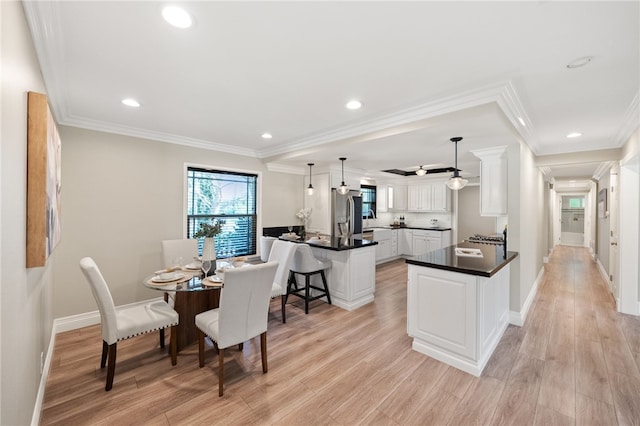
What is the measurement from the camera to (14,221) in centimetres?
127

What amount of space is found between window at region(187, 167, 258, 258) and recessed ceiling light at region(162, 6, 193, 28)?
2.93 metres

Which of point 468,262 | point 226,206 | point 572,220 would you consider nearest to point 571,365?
point 468,262

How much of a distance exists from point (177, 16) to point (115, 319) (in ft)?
7.44

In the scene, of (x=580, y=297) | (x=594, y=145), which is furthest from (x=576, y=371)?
(x=594, y=145)

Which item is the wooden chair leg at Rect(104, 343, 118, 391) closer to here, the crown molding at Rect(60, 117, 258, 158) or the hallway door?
the crown molding at Rect(60, 117, 258, 158)

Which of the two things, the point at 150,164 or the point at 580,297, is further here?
the point at 580,297

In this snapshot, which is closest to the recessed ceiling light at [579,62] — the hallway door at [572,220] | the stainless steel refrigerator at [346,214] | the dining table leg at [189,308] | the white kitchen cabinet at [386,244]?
the dining table leg at [189,308]

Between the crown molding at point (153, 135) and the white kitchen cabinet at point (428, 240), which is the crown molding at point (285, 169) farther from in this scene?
the white kitchen cabinet at point (428, 240)

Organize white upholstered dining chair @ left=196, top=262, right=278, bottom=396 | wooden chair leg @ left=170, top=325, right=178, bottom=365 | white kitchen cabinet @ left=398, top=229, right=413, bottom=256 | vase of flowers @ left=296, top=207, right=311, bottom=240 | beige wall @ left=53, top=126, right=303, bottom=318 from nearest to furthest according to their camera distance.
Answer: white upholstered dining chair @ left=196, top=262, right=278, bottom=396, wooden chair leg @ left=170, top=325, right=178, bottom=365, beige wall @ left=53, top=126, right=303, bottom=318, vase of flowers @ left=296, top=207, right=311, bottom=240, white kitchen cabinet @ left=398, top=229, right=413, bottom=256

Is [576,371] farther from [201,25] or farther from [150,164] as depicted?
[150,164]

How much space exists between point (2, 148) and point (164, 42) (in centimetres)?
110

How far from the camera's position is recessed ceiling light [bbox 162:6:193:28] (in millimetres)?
1442

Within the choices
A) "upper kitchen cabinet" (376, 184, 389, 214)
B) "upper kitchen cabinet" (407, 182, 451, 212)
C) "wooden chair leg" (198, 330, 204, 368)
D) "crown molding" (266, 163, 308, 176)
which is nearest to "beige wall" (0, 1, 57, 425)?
"wooden chair leg" (198, 330, 204, 368)

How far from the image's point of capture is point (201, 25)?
1.57 metres
